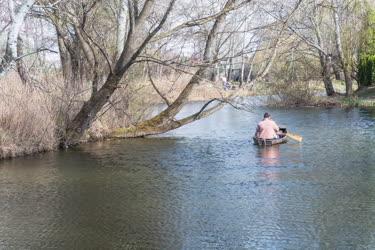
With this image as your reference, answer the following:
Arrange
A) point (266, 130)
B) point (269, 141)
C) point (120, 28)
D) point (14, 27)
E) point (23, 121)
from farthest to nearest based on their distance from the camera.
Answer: point (120, 28), point (266, 130), point (269, 141), point (23, 121), point (14, 27)

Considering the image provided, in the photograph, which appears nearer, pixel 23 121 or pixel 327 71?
pixel 23 121

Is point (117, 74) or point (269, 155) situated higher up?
point (117, 74)

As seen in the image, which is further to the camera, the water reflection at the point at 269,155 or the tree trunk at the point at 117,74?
the tree trunk at the point at 117,74

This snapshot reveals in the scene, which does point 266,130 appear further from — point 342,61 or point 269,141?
point 342,61

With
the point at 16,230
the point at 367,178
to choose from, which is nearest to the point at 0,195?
the point at 16,230

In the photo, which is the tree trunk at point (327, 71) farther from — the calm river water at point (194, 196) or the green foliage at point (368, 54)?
the calm river water at point (194, 196)

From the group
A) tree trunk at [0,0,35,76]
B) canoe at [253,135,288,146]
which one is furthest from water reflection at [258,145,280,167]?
tree trunk at [0,0,35,76]

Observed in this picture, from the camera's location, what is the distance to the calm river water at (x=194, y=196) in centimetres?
1004

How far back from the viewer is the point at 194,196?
42.7 ft

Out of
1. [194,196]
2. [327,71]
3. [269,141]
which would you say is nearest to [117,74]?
[269,141]

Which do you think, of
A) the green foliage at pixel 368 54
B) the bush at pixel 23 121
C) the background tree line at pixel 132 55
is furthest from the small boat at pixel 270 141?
the green foliage at pixel 368 54

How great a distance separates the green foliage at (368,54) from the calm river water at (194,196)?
17.5 meters

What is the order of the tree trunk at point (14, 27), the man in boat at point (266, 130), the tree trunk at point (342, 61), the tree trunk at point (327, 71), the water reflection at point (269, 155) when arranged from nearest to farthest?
the tree trunk at point (14, 27) < the water reflection at point (269, 155) < the man in boat at point (266, 130) < the tree trunk at point (342, 61) < the tree trunk at point (327, 71)

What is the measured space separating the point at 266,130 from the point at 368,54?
855 inches
